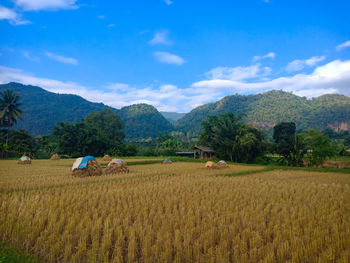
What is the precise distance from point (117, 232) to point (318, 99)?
118 m

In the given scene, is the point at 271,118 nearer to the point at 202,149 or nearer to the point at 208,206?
the point at 202,149

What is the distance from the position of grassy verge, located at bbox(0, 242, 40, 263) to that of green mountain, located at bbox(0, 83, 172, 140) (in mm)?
78420

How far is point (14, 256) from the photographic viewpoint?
315 centimetres

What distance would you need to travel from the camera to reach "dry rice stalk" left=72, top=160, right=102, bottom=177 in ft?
37.8

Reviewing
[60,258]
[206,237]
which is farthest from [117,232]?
[206,237]

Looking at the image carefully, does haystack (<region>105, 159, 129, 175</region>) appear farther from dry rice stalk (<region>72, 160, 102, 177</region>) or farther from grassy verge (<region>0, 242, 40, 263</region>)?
grassy verge (<region>0, 242, 40, 263</region>)

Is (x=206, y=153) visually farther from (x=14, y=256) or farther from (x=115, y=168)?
(x=14, y=256)

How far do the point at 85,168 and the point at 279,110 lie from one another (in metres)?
93.3

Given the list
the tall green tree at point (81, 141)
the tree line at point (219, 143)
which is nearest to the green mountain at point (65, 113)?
the tree line at point (219, 143)

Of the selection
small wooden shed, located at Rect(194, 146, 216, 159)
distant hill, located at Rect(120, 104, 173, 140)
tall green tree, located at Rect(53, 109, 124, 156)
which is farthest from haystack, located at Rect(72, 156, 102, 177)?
distant hill, located at Rect(120, 104, 173, 140)

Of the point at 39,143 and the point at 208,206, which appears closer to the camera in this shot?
the point at 208,206

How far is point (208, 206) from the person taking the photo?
543 cm

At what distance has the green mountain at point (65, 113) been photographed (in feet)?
283

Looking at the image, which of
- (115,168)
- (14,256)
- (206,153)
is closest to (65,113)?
(206,153)
